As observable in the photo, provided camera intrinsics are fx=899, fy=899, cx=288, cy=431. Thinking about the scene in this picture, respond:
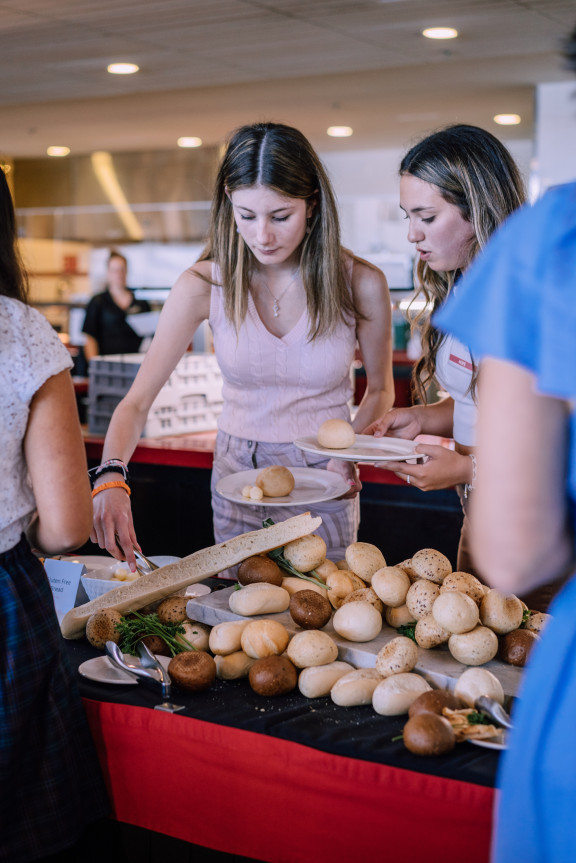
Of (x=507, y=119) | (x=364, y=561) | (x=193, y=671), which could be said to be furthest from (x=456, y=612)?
(x=507, y=119)

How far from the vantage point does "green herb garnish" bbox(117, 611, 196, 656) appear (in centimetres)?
156

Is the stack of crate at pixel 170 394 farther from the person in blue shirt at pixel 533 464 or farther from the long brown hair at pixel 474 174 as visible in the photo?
the person in blue shirt at pixel 533 464

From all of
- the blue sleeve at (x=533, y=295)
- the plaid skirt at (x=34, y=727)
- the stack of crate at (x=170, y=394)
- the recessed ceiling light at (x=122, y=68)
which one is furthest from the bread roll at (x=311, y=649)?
the recessed ceiling light at (x=122, y=68)

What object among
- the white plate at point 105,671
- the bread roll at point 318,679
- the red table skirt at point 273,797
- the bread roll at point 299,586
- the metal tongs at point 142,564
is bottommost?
the red table skirt at point 273,797

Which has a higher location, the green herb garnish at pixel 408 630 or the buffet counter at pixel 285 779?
the green herb garnish at pixel 408 630

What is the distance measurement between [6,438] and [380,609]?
27.9 inches

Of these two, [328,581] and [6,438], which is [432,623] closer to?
[328,581]

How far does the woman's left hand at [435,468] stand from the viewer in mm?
1913

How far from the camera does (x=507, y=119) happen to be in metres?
7.88

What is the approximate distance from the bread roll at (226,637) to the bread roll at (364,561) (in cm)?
27

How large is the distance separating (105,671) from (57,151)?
9630 millimetres

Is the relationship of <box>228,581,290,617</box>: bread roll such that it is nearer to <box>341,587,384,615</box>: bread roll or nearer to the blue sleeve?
<box>341,587,384,615</box>: bread roll

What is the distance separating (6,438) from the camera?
121 cm

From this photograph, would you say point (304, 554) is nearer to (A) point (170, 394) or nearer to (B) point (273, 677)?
(B) point (273, 677)
